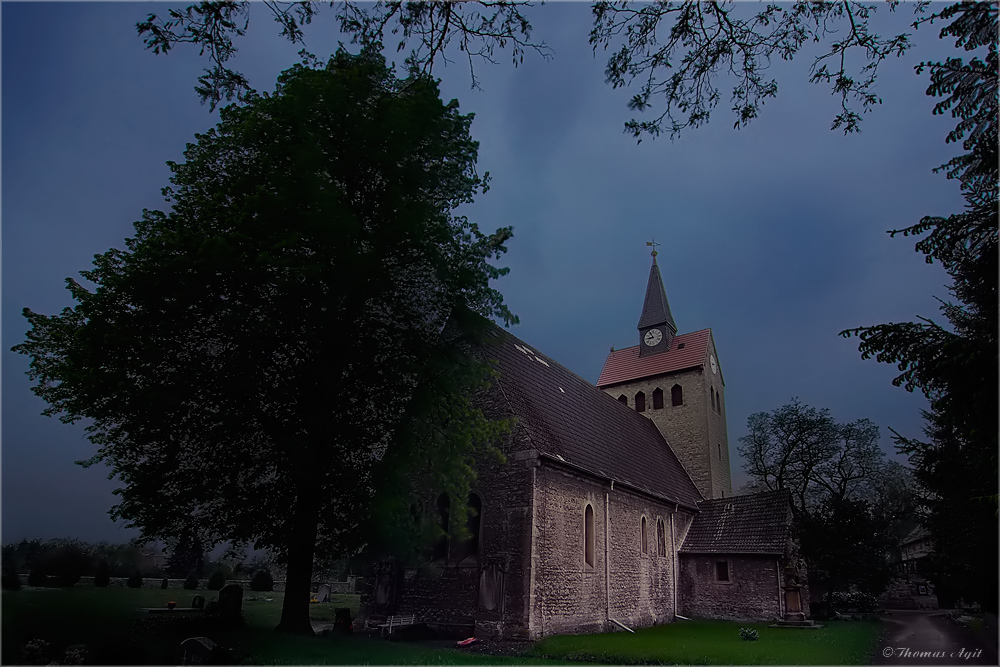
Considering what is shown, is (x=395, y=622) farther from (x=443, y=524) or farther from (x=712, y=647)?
(x=712, y=647)

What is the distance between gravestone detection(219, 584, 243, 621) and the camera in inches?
451

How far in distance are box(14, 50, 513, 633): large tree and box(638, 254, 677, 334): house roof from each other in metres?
22.0

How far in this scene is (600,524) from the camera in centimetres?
1731

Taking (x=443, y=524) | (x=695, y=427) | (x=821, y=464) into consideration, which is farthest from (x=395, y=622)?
(x=821, y=464)

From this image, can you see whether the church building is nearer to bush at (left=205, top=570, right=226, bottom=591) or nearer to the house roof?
the house roof

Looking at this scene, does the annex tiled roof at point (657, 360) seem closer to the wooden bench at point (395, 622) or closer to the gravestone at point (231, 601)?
the wooden bench at point (395, 622)

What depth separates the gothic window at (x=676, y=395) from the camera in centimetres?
2992

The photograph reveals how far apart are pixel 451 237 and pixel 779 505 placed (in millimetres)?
18161

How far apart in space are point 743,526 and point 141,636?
20.8 metres

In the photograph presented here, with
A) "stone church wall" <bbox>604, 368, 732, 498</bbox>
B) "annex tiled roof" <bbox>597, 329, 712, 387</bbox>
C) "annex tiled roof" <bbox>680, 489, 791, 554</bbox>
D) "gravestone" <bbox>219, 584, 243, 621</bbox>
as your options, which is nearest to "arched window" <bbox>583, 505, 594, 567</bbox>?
"annex tiled roof" <bbox>680, 489, 791, 554</bbox>

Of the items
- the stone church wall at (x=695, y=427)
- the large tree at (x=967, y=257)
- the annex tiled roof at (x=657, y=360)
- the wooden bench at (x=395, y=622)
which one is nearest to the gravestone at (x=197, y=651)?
the wooden bench at (x=395, y=622)

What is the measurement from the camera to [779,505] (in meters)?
22.5

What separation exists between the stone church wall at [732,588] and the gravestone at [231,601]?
16.7 meters

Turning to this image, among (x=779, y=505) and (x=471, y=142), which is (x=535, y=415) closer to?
(x=471, y=142)
